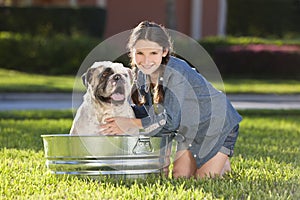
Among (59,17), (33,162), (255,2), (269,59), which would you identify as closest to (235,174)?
(33,162)

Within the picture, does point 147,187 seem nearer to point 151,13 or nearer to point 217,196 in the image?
point 217,196

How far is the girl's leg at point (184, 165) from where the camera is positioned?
6.00 meters

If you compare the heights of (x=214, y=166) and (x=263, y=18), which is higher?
(x=214, y=166)

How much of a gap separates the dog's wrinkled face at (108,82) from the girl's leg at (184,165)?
66cm

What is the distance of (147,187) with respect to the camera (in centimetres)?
529

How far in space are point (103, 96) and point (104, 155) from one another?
45 centimetres

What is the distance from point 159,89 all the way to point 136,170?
620 mm

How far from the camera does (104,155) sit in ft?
18.3

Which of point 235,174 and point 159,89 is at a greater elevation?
point 159,89

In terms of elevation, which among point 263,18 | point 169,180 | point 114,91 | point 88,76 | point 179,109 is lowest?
point 263,18

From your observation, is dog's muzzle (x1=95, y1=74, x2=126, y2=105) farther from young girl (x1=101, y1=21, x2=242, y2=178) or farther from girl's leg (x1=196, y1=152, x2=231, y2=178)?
girl's leg (x1=196, y1=152, x2=231, y2=178)

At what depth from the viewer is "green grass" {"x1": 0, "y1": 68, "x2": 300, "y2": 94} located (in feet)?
56.9

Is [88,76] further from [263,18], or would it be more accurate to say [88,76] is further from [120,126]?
[263,18]

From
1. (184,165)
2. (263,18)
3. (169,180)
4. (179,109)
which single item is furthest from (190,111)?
(263,18)
